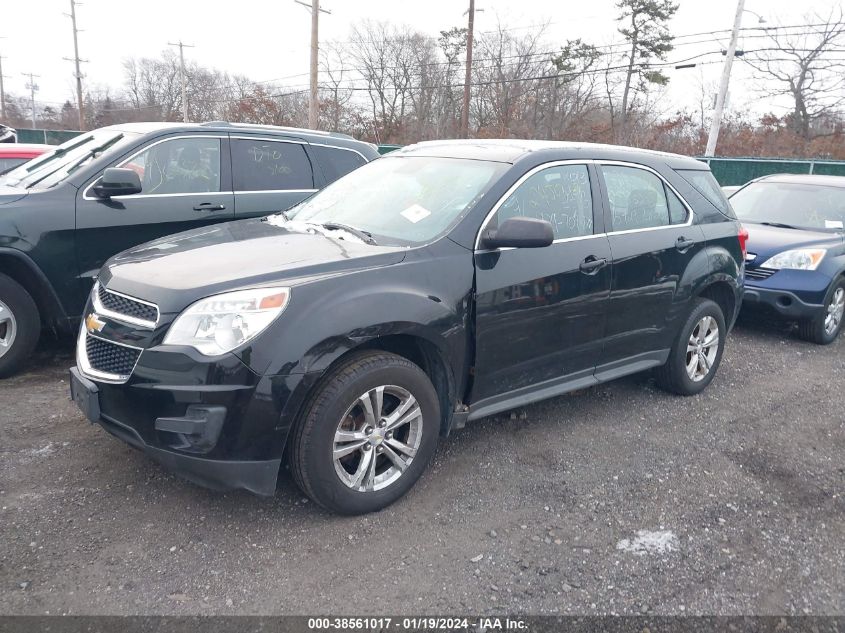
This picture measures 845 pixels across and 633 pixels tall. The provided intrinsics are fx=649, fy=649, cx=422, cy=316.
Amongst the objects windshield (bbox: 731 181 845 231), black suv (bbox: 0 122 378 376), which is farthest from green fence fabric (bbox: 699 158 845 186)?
black suv (bbox: 0 122 378 376)

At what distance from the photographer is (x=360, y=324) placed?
2980 mm

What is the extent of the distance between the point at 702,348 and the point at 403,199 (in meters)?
2.75

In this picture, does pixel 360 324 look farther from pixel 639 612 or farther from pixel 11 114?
pixel 11 114

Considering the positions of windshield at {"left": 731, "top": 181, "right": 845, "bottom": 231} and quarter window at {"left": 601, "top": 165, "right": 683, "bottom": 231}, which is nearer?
quarter window at {"left": 601, "top": 165, "right": 683, "bottom": 231}

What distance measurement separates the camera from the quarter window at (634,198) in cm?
427

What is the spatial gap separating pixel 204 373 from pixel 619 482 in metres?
2.37

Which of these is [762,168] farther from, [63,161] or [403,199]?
[63,161]

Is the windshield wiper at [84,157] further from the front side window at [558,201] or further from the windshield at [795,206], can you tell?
the windshield at [795,206]

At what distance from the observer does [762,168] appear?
748 inches

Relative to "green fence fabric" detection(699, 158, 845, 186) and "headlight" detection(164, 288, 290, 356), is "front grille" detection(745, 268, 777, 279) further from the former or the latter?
"green fence fabric" detection(699, 158, 845, 186)

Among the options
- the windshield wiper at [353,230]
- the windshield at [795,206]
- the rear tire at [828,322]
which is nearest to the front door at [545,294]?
the windshield wiper at [353,230]

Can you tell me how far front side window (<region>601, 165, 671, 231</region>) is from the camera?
4266mm

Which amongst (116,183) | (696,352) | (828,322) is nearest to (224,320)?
(116,183)

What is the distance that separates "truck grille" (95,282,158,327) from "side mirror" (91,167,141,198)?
5.77 ft
